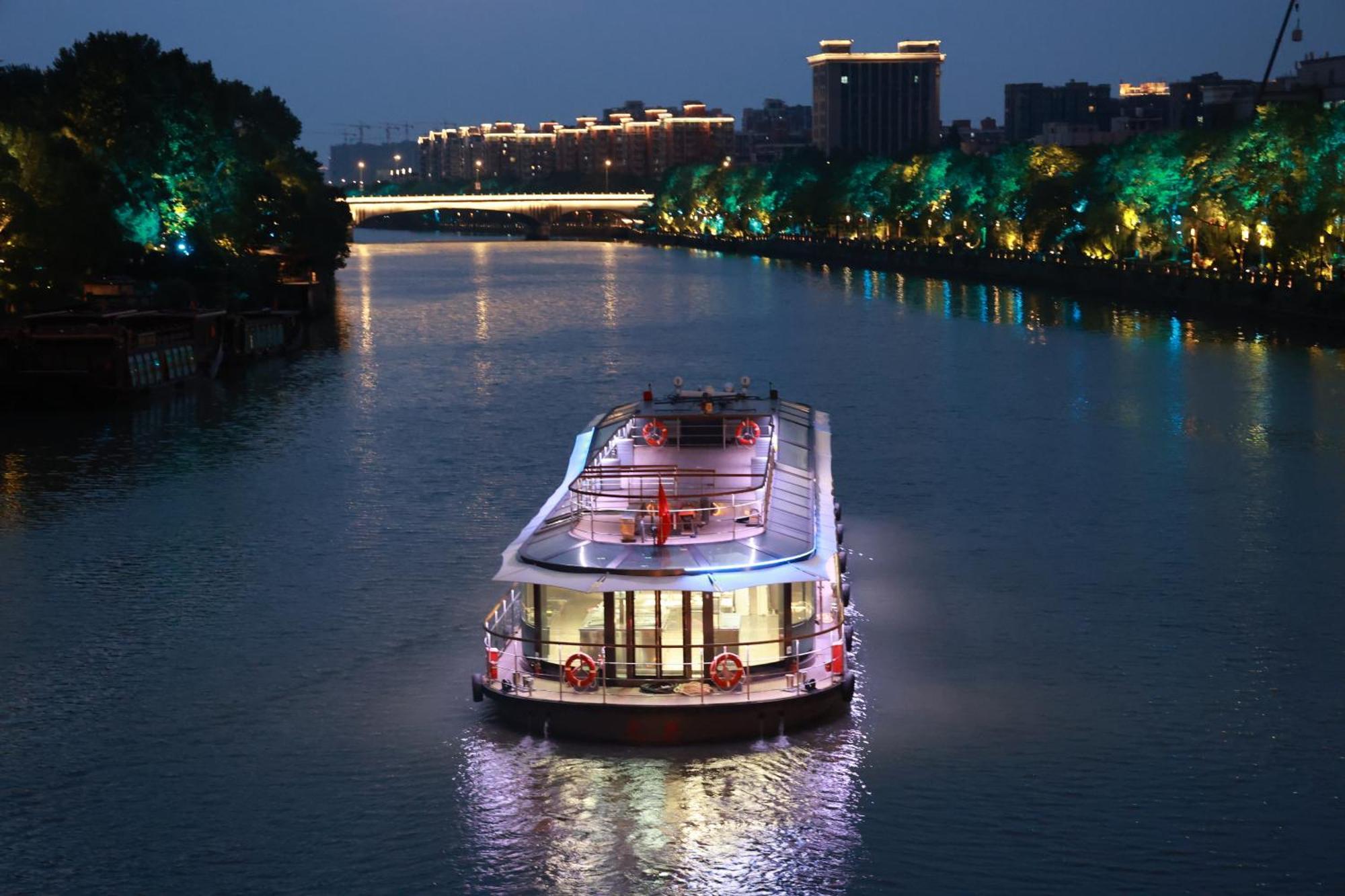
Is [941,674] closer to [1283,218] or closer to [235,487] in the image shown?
[235,487]

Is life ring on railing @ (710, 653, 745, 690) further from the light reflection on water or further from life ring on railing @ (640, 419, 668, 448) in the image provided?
life ring on railing @ (640, 419, 668, 448)

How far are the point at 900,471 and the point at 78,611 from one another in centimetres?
1889

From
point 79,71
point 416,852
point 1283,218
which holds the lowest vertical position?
point 416,852

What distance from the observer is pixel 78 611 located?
29047mm

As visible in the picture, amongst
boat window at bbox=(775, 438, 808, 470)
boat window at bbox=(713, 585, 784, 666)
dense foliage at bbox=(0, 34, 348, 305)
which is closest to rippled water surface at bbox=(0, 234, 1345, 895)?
boat window at bbox=(713, 585, 784, 666)

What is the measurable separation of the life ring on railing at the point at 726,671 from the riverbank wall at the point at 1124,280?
2068 inches


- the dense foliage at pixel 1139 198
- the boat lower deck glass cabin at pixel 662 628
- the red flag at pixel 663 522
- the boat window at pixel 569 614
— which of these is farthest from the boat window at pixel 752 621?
the dense foliage at pixel 1139 198

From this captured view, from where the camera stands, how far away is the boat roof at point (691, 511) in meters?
21.2

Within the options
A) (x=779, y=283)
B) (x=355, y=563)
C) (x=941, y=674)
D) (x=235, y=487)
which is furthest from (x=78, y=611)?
(x=779, y=283)

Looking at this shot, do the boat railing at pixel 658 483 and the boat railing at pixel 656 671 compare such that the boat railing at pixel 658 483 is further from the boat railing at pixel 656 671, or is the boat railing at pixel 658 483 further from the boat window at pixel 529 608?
the boat railing at pixel 656 671

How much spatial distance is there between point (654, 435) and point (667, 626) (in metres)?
7.37

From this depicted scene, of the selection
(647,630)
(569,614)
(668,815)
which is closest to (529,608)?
(569,614)

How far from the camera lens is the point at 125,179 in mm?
74500

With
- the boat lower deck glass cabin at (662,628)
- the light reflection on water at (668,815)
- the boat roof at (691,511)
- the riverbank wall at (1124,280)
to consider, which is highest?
the riverbank wall at (1124,280)
